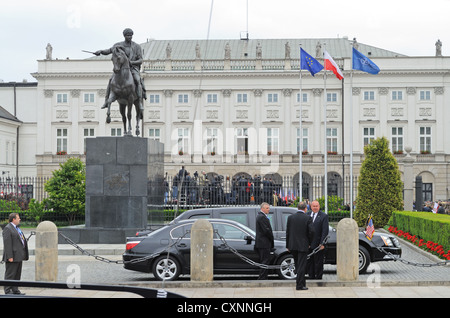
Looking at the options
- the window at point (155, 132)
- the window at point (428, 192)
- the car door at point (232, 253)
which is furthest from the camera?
the window at point (155, 132)

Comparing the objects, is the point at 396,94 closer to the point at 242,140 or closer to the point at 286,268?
the point at 242,140

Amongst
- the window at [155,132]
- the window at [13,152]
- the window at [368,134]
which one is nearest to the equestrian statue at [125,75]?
the window at [155,132]

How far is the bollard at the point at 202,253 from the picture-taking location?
14438 millimetres

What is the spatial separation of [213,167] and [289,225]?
5650cm

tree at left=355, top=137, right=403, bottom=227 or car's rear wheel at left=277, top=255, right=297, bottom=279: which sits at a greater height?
tree at left=355, top=137, right=403, bottom=227

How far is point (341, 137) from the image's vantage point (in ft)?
235

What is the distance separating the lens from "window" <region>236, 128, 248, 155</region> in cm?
7188

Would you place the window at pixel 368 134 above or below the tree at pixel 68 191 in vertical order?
above

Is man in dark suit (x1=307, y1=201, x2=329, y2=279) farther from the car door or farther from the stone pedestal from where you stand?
the stone pedestal

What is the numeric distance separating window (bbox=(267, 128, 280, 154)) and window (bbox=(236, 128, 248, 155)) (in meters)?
2.33

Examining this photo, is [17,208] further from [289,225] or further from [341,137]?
[341,137]

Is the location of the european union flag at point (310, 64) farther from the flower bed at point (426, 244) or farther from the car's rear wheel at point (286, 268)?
the car's rear wheel at point (286, 268)

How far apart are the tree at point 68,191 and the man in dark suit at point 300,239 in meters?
25.1

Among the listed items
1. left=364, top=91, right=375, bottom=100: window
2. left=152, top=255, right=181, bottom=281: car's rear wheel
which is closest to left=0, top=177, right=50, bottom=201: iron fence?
left=152, top=255, right=181, bottom=281: car's rear wheel
